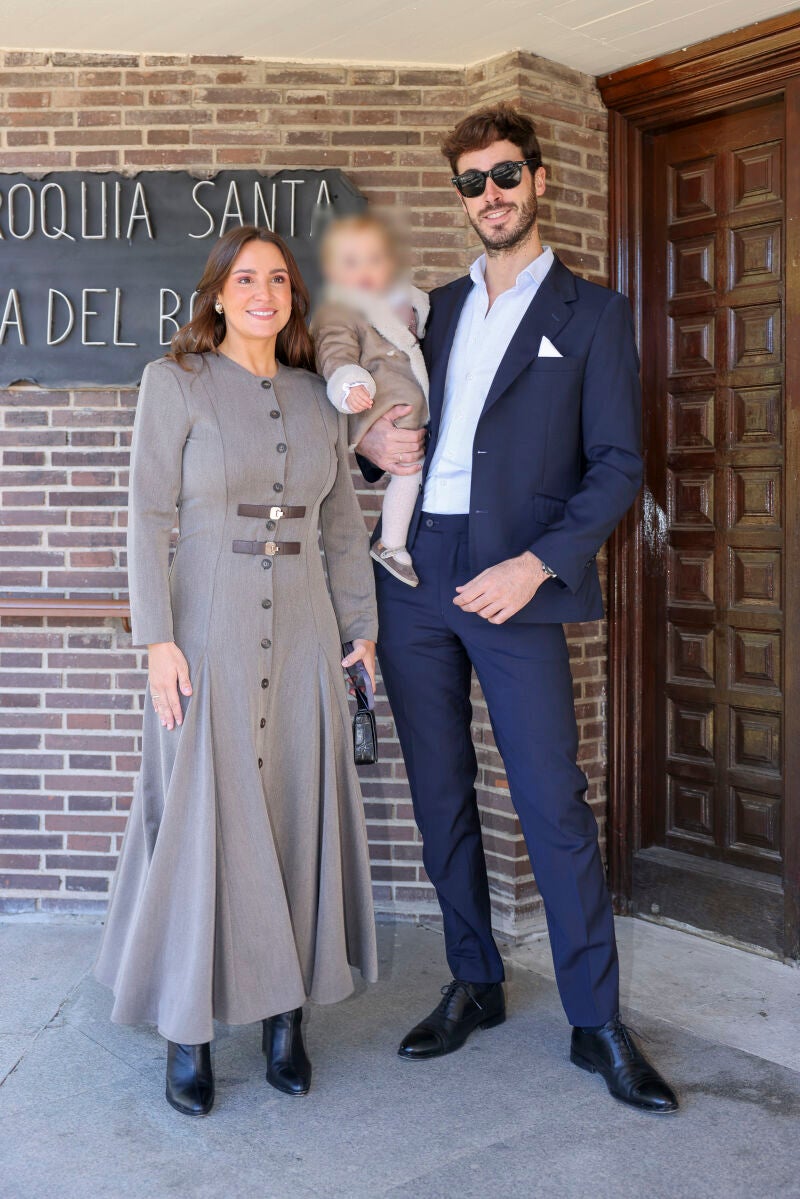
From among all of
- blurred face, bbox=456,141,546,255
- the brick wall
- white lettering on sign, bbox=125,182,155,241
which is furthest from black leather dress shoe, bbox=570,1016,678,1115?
white lettering on sign, bbox=125,182,155,241

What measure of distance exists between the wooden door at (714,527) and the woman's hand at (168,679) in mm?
1858

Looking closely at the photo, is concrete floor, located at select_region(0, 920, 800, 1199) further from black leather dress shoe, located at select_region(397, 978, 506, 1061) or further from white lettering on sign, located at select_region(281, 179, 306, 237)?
white lettering on sign, located at select_region(281, 179, 306, 237)

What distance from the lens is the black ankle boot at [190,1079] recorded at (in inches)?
101

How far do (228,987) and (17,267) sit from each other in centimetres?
249

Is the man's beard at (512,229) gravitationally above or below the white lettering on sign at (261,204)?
below

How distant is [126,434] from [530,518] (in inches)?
67.1

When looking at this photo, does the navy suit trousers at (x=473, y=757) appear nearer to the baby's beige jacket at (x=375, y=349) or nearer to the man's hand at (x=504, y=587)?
the man's hand at (x=504, y=587)

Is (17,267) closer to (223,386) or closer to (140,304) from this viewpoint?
(140,304)

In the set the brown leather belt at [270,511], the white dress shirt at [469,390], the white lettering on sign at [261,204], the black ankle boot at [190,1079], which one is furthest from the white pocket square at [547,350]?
the black ankle boot at [190,1079]

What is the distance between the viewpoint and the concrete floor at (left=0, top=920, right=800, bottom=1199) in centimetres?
231

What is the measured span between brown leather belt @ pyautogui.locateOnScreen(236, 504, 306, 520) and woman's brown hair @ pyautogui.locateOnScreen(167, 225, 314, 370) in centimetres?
34

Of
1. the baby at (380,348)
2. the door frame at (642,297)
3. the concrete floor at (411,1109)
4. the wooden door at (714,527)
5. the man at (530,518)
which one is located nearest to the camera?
the concrete floor at (411,1109)

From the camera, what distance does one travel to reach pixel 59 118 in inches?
150

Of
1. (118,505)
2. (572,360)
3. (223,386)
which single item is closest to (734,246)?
(572,360)
